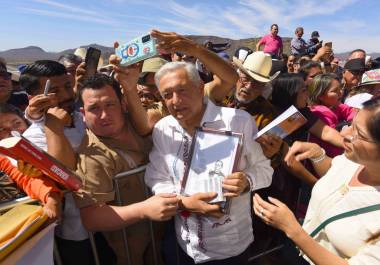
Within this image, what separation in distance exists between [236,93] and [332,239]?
2026mm

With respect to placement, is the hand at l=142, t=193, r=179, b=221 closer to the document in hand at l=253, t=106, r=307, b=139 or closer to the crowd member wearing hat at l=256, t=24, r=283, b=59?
the document in hand at l=253, t=106, r=307, b=139

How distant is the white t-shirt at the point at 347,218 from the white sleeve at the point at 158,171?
39.5 inches

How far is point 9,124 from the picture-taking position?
2.47m

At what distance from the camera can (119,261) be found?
225cm

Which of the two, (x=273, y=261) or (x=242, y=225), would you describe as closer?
(x=242, y=225)

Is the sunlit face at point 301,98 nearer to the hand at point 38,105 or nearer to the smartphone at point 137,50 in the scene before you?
the smartphone at point 137,50

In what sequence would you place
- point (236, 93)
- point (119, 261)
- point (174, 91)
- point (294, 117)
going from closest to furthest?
point (294, 117), point (174, 91), point (119, 261), point (236, 93)

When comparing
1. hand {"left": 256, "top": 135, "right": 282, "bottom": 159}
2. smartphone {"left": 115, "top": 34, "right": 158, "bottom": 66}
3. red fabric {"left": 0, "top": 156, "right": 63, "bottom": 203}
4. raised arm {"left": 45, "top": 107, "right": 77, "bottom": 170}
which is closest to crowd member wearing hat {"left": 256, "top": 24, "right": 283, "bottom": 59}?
hand {"left": 256, "top": 135, "right": 282, "bottom": 159}

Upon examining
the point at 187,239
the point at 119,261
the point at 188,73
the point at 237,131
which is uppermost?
the point at 188,73

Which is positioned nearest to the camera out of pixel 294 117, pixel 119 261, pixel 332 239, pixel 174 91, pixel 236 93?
pixel 332 239

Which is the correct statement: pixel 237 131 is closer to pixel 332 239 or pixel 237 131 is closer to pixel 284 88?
pixel 332 239

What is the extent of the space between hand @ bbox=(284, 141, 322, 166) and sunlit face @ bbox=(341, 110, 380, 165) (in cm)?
51

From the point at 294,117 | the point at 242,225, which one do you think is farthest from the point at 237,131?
the point at 242,225

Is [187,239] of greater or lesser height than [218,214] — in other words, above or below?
below
